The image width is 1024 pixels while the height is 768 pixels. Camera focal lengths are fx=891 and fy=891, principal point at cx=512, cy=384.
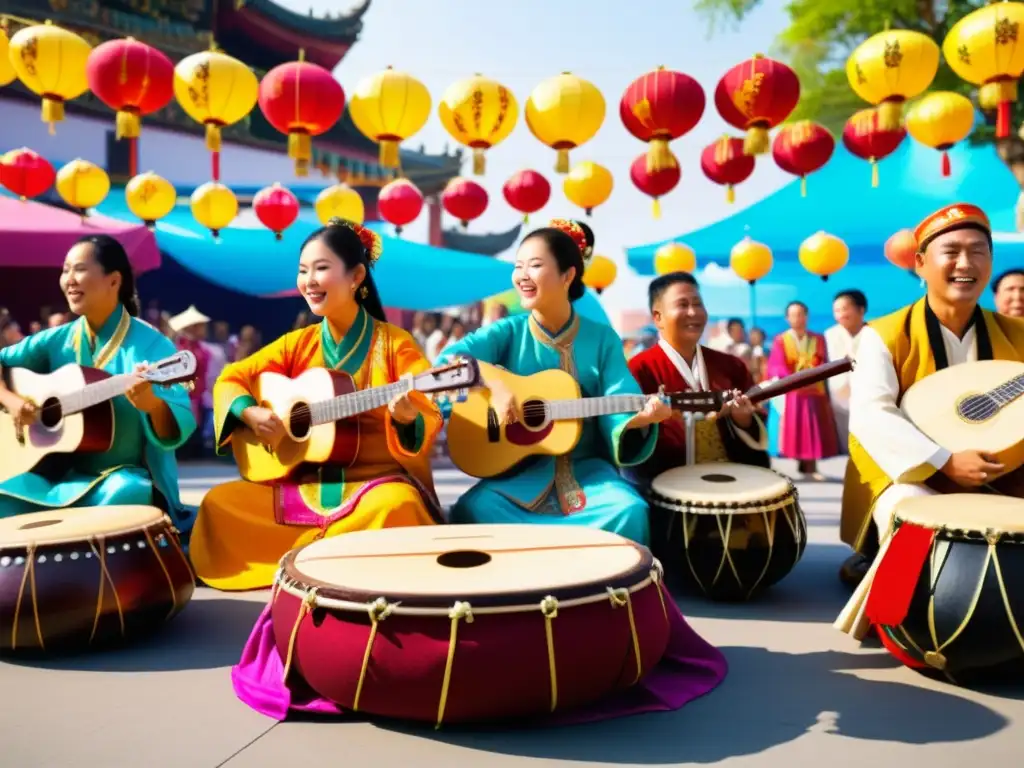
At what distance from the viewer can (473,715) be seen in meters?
2.07

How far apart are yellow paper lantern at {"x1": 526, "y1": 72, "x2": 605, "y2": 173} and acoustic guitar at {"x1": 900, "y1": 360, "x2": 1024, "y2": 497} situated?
11.2ft

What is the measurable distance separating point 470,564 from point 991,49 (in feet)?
16.6

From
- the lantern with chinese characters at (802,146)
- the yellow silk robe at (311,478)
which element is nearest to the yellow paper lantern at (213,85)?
the yellow silk robe at (311,478)

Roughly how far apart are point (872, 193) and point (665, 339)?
8.56 m

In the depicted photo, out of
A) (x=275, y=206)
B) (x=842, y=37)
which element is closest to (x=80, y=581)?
(x=275, y=206)

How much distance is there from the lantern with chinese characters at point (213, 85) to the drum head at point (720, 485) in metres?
3.89

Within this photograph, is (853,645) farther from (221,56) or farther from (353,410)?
(221,56)

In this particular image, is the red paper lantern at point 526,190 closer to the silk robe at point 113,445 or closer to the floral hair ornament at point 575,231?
the floral hair ornament at point 575,231

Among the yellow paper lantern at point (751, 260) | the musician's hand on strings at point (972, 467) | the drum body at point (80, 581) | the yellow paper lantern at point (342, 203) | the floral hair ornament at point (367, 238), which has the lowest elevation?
the drum body at point (80, 581)

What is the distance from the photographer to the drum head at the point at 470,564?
6.64 feet

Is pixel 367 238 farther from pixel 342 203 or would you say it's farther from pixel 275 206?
pixel 275 206

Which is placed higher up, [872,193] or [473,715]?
[872,193]

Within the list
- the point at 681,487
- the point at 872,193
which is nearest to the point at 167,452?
the point at 681,487

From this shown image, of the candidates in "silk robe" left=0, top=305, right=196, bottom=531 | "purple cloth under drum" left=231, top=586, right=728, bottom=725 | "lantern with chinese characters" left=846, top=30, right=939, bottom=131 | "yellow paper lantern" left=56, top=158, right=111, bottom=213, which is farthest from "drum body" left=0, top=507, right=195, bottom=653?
"yellow paper lantern" left=56, top=158, right=111, bottom=213
